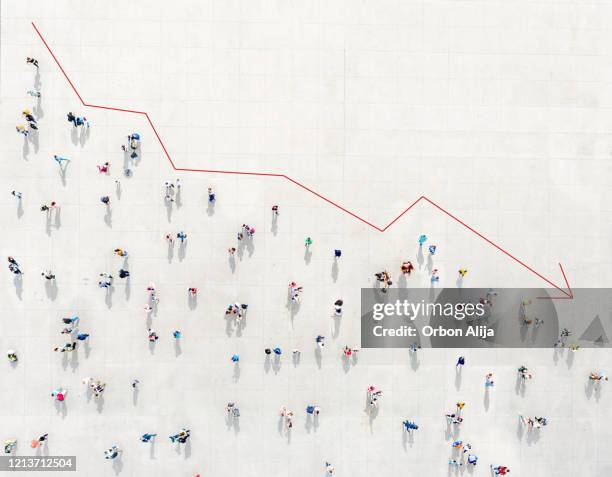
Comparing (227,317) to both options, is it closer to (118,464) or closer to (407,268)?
(118,464)

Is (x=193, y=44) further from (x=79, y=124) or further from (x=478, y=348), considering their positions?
(x=478, y=348)

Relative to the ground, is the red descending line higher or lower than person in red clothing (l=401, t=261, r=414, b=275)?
higher

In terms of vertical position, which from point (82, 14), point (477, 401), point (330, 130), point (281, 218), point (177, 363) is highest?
point (82, 14)

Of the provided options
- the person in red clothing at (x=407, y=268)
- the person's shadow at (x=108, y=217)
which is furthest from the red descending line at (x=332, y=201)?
the person's shadow at (x=108, y=217)

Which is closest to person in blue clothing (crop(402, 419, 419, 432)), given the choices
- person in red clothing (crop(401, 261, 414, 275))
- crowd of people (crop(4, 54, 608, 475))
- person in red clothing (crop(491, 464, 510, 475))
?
crowd of people (crop(4, 54, 608, 475))

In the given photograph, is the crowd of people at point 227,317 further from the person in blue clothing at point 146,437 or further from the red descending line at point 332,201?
the red descending line at point 332,201

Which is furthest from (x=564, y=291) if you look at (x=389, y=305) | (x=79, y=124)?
(x=79, y=124)

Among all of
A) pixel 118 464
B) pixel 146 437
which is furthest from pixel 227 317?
pixel 118 464

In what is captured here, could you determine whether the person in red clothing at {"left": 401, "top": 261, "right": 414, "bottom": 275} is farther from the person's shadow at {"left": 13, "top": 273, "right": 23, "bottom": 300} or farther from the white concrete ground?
the person's shadow at {"left": 13, "top": 273, "right": 23, "bottom": 300}
